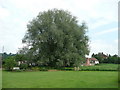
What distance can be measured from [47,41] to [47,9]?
5982mm

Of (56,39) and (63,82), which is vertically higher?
(56,39)

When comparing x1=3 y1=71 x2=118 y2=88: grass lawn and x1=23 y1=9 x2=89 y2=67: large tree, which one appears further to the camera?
x1=23 y1=9 x2=89 y2=67: large tree

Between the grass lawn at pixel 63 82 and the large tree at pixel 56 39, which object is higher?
the large tree at pixel 56 39

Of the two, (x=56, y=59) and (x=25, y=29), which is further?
(x=25, y=29)

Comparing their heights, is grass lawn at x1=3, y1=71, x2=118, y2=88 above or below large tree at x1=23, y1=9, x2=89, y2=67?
below

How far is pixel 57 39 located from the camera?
93.1 feet

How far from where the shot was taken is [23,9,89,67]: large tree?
1107 inches

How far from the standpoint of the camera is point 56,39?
93.3 feet

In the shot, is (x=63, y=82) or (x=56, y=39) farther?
(x=56, y=39)

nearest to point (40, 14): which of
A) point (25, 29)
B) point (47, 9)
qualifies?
point (47, 9)

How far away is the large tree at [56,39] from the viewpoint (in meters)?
28.1

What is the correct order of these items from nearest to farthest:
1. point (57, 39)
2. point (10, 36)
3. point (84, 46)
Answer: point (10, 36) → point (57, 39) → point (84, 46)

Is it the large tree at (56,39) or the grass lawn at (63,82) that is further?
the large tree at (56,39)

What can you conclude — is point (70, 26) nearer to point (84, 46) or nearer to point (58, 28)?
point (58, 28)
